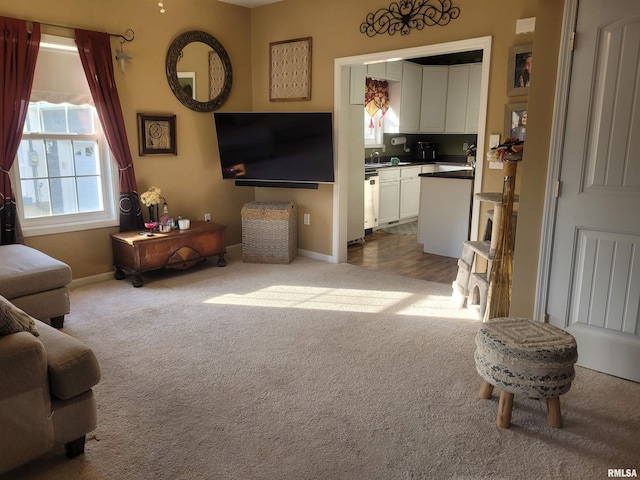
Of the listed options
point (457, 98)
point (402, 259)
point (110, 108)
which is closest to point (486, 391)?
point (402, 259)

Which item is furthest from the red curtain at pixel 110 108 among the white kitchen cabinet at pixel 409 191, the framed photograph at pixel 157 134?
the white kitchen cabinet at pixel 409 191

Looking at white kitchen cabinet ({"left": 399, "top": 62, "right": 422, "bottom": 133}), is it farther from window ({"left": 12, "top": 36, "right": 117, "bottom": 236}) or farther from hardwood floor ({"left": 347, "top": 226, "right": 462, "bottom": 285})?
window ({"left": 12, "top": 36, "right": 117, "bottom": 236})

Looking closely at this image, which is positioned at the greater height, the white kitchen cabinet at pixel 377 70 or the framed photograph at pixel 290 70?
the white kitchen cabinet at pixel 377 70

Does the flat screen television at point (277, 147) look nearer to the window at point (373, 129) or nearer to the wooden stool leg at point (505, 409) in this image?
the window at point (373, 129)

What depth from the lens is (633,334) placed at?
8.90 feet

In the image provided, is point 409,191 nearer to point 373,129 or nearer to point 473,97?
point 373,129

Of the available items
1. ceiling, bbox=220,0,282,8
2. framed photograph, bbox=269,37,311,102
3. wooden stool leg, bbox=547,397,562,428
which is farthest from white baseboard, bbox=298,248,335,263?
wooden stool leg, bbox=547,397,562,428

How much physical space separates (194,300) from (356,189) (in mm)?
2720

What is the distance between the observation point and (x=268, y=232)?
5258 millimetres

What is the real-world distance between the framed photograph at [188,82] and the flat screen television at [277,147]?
33 centimetres

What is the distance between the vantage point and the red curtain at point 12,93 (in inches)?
149

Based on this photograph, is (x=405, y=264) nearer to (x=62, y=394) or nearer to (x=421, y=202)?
(x=421, y=202)

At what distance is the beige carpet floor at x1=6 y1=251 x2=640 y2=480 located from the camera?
81.4 inches

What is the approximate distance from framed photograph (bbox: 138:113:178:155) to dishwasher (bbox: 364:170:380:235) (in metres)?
2.62
